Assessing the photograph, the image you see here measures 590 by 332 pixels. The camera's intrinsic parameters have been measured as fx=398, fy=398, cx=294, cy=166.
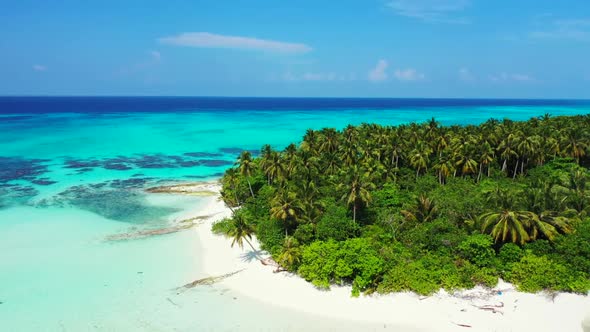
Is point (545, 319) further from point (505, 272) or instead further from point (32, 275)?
point (32, 275)

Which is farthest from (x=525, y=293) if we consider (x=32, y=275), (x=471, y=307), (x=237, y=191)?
(x=32, y=275)

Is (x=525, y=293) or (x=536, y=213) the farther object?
(x=536, y=213)

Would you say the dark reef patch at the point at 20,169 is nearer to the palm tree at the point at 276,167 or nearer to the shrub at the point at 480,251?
the palm tree at the point at 276,167

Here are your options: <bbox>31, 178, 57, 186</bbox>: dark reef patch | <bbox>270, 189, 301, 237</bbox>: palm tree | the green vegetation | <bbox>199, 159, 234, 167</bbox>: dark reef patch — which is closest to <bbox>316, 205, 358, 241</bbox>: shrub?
the green vegetation

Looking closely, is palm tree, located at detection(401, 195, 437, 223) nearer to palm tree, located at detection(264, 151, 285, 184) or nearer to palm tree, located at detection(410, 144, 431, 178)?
palm tree, located at detection(410, 144, 431, 178)

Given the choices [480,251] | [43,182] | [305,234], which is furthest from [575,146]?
[43,182]

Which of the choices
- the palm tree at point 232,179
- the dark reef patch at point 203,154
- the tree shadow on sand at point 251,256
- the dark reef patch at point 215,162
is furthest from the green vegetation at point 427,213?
the dark reef patch at point 203,154
